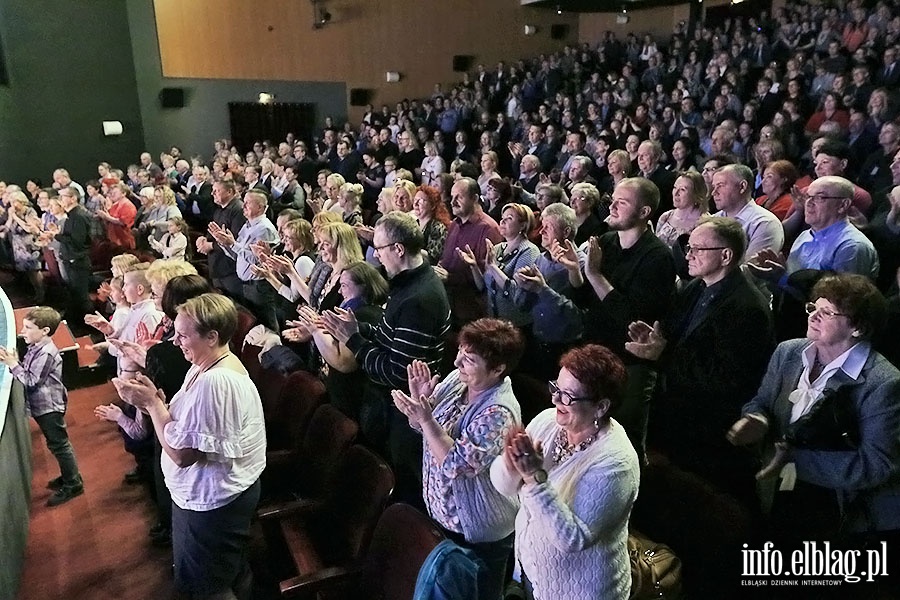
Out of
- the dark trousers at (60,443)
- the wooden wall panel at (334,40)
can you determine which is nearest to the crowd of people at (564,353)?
the dark trousers at (60,443)

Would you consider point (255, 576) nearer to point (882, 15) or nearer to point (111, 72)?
point (882, 15)

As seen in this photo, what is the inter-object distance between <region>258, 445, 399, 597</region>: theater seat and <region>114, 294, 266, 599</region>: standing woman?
22 cm

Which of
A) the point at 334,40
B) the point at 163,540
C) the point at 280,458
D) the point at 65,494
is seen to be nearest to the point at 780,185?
the point at 280,458

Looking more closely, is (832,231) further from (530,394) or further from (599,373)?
(599,373)

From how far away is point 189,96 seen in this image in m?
11.9

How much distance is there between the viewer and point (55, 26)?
10.6 metres

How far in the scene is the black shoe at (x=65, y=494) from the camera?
3355mm

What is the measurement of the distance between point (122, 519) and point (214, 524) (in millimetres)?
1469

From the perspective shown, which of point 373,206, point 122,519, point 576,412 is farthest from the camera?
point 373,206

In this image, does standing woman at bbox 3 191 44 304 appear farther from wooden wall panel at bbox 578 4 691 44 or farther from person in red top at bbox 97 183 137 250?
wooden wall panel at bbox 578 4 691 44

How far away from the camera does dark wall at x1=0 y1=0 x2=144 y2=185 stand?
34.0 feet

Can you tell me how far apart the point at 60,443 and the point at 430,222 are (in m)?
2.31

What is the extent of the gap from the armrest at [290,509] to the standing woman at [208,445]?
0.56 ft

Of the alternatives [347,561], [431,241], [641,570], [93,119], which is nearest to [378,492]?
[347,561]
